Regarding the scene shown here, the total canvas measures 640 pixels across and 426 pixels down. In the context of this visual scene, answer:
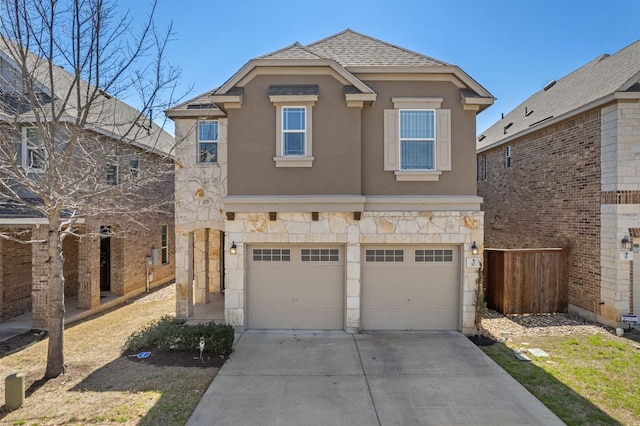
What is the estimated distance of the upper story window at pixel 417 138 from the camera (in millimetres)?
9062

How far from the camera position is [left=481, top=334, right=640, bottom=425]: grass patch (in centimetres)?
541

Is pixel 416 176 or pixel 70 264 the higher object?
pixel 416 176

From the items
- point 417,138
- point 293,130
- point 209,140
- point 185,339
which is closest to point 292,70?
point 293,130

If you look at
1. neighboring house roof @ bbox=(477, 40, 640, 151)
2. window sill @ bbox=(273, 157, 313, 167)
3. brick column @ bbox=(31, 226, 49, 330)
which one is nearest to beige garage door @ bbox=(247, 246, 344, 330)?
window sill @ bbox=(273, 157, 313, 167)

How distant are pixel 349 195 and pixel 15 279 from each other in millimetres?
10498

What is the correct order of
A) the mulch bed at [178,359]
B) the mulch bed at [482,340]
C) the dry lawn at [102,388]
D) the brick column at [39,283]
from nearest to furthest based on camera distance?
the dry lawn at [102,388] → the mulch bed at [178,359] → the mulch bed at [482,340] → the brick column at [39,283]

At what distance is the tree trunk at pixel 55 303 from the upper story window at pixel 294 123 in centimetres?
477

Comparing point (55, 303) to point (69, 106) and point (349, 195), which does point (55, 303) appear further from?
point (349, 195)

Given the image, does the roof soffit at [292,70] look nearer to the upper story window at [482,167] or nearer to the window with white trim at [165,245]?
the window with white trim at [165,245]

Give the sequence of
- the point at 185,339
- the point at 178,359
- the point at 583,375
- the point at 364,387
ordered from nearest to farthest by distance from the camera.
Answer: the point at 364,387
the point at 583,375
the point at 178,359
the point at 185,339

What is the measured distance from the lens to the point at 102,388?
600cm

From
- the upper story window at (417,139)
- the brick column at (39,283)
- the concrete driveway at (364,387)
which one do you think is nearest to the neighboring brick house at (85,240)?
the brick column at (39,283)

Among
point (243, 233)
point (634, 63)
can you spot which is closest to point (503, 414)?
point (243, 233)

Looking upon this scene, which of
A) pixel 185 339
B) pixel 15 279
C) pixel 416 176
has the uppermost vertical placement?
pixel 416 176
